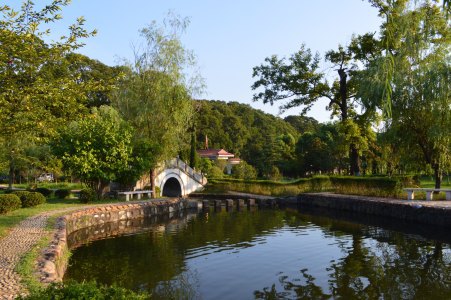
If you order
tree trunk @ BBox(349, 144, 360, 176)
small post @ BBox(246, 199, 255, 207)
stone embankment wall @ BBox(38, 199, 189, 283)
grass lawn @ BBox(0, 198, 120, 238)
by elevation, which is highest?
tree trunk @ BBox(349, 144, 360, 176)

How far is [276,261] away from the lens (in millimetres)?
11328

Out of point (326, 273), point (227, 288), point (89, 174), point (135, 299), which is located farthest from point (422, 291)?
point (89, 174)

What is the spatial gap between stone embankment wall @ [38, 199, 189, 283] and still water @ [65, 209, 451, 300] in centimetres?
71

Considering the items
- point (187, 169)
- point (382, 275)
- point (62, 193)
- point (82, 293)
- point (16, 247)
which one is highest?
point (187, 169)

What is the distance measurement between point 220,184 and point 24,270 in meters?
31.2

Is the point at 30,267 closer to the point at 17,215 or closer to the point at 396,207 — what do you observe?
the point at 17,215

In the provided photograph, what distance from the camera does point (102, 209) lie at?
64.0ft

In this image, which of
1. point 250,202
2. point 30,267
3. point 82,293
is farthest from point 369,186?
point 82,293

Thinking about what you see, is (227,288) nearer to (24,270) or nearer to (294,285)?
(294,285)

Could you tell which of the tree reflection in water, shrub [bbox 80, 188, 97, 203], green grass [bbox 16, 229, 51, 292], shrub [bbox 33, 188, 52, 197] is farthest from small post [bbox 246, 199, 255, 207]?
green grass [bbox 16, 229, 51, 292]

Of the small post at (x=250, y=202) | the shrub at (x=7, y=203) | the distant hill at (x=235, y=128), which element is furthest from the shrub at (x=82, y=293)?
the distant hill at (x=235, y=128)

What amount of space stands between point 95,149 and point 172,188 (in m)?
16.0

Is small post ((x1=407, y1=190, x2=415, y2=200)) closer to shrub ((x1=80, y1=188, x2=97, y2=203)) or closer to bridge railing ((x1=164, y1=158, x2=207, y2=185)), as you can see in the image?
shrub ((x1=80, y1=188, x2=97, y2=203))

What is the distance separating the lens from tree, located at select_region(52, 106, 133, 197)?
21.7 meters
